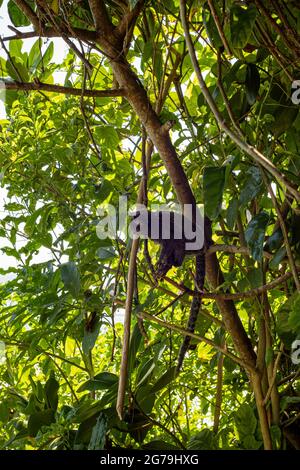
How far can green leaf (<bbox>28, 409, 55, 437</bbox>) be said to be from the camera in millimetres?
932

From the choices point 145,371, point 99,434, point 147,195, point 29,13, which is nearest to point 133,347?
point 145,371

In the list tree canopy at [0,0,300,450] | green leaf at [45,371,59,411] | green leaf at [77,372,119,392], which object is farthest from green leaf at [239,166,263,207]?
green leaf at [45,371,59,411]

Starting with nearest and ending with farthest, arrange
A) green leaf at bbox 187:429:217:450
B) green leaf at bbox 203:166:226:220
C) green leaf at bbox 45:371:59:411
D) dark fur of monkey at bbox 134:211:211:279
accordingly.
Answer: green leaf at bbox 203:166:226:220, dark fur of monkey at bbox 134:211:211:279, green leaf at bbox 187:429:217:450, green leaf at bbox 45:371:59:411

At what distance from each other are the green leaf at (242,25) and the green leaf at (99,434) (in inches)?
20.4

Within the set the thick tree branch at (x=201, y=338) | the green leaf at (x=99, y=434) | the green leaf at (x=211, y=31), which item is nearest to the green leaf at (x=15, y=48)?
the green leaf at (x=211, y=31)

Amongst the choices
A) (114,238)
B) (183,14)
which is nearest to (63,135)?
(114,238)

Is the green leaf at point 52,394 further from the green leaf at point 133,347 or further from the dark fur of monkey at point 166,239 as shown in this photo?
the dark fur of monkey at point 166,239

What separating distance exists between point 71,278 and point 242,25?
1.23 feet

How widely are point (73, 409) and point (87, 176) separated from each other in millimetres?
347

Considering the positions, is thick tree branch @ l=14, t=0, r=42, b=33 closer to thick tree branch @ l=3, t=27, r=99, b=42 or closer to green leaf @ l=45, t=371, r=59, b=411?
thick tree branch @ l=3, t=27, r=99, b=42

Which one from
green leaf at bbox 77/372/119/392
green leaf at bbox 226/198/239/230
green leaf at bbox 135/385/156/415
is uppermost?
green leaf at bbox 226/198/239/230

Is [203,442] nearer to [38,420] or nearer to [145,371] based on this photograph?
[145,371]

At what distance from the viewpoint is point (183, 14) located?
0.65m
